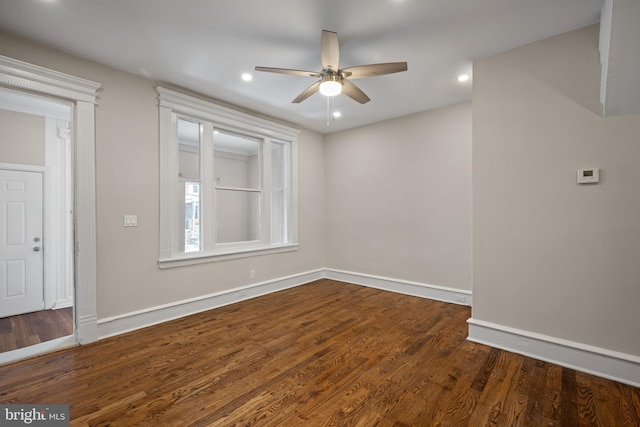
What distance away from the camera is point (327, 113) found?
14.5ft

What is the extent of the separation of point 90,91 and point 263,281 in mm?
3150

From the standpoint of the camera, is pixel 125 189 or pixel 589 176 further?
pixel 125 189

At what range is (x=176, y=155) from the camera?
350 centimetres

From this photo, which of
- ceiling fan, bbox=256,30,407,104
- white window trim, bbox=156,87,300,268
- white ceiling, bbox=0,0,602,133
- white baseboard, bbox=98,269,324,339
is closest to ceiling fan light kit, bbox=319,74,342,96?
ceiling fan, bbox=256,30,407,104

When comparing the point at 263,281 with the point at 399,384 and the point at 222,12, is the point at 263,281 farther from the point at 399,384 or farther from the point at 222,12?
the point at 222,12

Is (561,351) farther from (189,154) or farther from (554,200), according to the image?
(189,154)

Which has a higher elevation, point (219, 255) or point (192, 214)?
point (192, 214)

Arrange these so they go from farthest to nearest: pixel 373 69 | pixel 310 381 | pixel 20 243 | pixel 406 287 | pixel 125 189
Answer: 1. pixel 406 287
2. pixel 20 243
3. pixel 125 189
4. pixel 373 69
5. pixel 310 381

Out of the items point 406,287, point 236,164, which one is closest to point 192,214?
point 236,164

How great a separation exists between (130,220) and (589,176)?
4358 mm

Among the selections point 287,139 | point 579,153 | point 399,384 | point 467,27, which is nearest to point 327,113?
point 287,139

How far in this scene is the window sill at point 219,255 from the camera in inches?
136

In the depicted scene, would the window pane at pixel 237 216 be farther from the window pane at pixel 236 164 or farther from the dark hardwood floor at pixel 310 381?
the dark hardwood floor at pixel 310 381

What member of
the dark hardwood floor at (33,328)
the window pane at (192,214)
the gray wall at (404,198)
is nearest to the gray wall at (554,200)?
the gray wall at (404,198)
